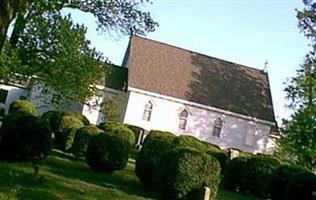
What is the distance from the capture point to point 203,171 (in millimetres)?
13773

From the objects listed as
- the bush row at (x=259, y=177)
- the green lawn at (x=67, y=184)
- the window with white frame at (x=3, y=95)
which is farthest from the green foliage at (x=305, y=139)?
the window with white frame at (x=3, y=95)

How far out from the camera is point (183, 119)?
150ft

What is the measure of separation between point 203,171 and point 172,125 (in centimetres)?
3151

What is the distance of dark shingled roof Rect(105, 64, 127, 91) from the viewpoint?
147 feet

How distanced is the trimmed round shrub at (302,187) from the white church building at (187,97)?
26813 mm

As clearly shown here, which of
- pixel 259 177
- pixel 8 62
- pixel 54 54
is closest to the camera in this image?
pixel 259 177

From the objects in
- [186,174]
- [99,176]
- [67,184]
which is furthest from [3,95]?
[186,174]

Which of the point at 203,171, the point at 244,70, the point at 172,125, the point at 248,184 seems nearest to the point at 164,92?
the point at 172,125

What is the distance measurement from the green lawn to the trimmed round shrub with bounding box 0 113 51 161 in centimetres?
46

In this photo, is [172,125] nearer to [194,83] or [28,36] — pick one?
[194,83]

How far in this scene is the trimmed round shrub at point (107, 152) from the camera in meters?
16.7

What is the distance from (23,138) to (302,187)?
8603 millimetres

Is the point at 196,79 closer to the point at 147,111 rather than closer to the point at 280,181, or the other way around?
the point at 147,111

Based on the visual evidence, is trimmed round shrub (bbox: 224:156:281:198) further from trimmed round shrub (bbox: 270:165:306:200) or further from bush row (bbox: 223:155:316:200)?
trimmed round shrub (bbox: 270:165:306:200)
